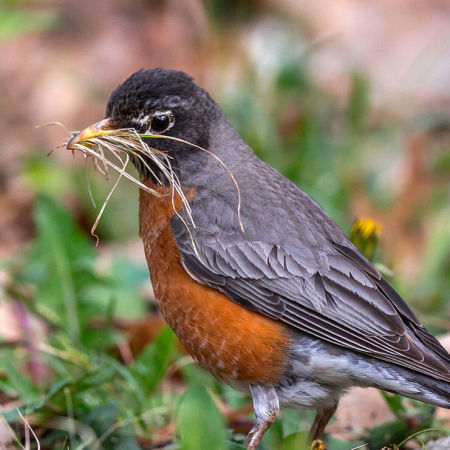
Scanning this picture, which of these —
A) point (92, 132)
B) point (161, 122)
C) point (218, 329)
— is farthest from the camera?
point (161, 122)

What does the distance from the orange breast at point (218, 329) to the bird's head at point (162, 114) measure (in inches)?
22.1

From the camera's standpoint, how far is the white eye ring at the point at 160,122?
472 cm

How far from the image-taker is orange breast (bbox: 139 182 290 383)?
14.2 feet

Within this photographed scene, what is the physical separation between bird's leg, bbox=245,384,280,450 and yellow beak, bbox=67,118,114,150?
1.45 metres

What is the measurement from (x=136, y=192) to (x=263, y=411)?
156 inches

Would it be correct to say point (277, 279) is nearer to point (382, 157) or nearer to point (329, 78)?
point (382, 157)

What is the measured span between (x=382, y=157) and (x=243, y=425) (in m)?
3.60

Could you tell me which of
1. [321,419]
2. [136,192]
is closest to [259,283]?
[321,419]

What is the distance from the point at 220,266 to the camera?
179 inches

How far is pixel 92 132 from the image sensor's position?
4645 mm

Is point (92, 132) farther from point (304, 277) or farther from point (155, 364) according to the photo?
point (155, 364)

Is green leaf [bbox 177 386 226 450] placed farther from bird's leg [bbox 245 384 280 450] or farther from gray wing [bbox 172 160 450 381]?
gray wing [bbox 172 160 450 381]

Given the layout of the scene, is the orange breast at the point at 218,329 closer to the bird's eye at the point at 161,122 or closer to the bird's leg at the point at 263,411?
the bird's leg at the point at 263,411

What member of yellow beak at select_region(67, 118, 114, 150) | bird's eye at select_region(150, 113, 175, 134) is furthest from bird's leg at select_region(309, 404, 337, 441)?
yellow beak at select_region(67, 118, 114, 150)
